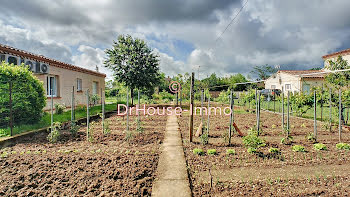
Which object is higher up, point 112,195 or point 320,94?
point 320,94

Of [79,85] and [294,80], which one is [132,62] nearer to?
[79,85]

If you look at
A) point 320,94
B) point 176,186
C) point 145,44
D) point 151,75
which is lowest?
point 176,186

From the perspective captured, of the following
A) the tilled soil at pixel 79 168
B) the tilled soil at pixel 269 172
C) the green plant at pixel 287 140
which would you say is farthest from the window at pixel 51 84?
the green plant at pixel 287 140

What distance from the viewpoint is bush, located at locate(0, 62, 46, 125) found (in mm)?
5582

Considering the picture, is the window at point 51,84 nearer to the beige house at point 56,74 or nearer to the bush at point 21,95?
the beige house at point 56,74

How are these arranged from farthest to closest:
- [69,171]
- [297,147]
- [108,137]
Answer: [108,137]
[297,147]
[69,171]

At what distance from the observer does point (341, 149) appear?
14.8 feet

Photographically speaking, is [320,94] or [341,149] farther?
[320,94]

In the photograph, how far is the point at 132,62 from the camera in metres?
15.2

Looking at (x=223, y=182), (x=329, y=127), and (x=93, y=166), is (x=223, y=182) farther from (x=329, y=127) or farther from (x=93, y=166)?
(x=329, y=127)

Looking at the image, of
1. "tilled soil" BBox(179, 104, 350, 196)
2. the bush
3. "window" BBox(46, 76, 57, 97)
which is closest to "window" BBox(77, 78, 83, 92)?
"window" BBox(46, 76, 57, 97)

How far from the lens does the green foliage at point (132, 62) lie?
15.3 metres

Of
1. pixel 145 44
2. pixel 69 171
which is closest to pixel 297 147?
pixel 69 171

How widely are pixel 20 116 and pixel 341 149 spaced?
9367 millimetres
